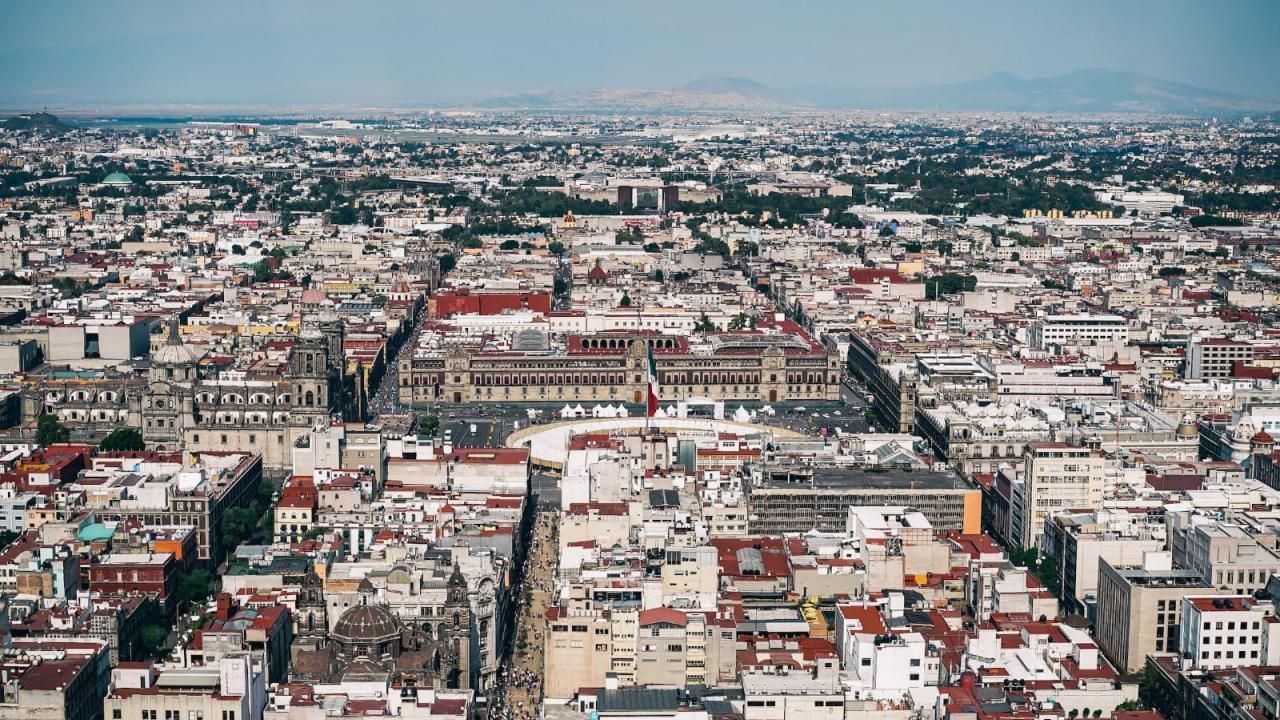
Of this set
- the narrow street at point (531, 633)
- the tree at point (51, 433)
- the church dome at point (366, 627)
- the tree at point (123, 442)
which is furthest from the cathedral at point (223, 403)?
the church dome at point (366, 627)

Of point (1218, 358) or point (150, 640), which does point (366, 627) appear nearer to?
point (150, 640)

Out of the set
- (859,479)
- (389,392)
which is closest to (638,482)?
(859,479)

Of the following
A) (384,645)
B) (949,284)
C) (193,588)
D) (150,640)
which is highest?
(949,284)

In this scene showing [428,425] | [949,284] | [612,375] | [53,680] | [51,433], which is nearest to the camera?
[53,680]

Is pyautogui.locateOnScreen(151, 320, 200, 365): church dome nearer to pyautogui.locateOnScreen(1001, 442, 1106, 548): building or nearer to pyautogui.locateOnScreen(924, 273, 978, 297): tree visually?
pyautogui.locateOnScreen(1001, 442, 1106, 548): building

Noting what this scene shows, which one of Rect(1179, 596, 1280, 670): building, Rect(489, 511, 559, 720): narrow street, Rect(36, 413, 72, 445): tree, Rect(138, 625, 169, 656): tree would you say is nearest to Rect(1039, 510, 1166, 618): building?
→ Rect(1179, 596, 1280, 670): building

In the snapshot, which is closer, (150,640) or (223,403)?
(150,640)

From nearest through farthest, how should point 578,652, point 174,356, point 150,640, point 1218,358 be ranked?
point 578,652 < point 150,640 < point 174,356 < point 1218,358

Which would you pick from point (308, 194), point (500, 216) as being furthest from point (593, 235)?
point (308, 194)
